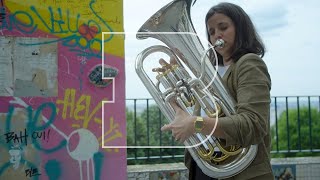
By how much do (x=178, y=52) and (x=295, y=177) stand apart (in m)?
3.07

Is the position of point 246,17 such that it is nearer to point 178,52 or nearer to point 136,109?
point 178,52

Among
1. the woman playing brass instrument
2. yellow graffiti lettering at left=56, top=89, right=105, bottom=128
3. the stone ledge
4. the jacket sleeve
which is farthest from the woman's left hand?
the stone ledge

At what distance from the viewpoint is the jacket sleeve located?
5.06 feet

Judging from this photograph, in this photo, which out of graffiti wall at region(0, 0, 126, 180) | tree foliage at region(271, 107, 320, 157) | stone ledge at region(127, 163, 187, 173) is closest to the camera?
graffiti wall at region(0, 0, 126, 180)

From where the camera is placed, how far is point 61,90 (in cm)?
299

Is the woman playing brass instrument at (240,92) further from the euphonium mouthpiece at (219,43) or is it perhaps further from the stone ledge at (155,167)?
the stone ledge at (155,167)

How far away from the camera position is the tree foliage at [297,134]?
185 inches

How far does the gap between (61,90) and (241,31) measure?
64.7 inches

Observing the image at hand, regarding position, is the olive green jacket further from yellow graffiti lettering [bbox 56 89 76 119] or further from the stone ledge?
the stone ledge

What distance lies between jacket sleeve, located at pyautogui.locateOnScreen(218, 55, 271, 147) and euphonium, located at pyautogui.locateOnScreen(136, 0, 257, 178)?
7 cm

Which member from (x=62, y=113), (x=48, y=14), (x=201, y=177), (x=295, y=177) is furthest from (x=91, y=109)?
(x=295, y=177)

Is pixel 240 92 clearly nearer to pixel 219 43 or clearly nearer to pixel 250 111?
pixel 250 111

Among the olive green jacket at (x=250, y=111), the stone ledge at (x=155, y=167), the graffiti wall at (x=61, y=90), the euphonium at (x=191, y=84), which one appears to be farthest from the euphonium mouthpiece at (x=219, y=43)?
the stone ledge at (x=155, y=167)

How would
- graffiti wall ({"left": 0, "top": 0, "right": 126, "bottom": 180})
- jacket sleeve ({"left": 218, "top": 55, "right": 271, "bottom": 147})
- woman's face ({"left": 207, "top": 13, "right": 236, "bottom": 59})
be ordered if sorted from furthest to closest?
graffiti wall ({"left": 0, "top": 0, "right": 126, "bottom": 180}) → woman's face ({"left": 207, "top": 13, "right": 236, "bottom": 59}) → jacket sleeve ({"left": 218, "top": 55, "right": 271, "bottom": 147})
